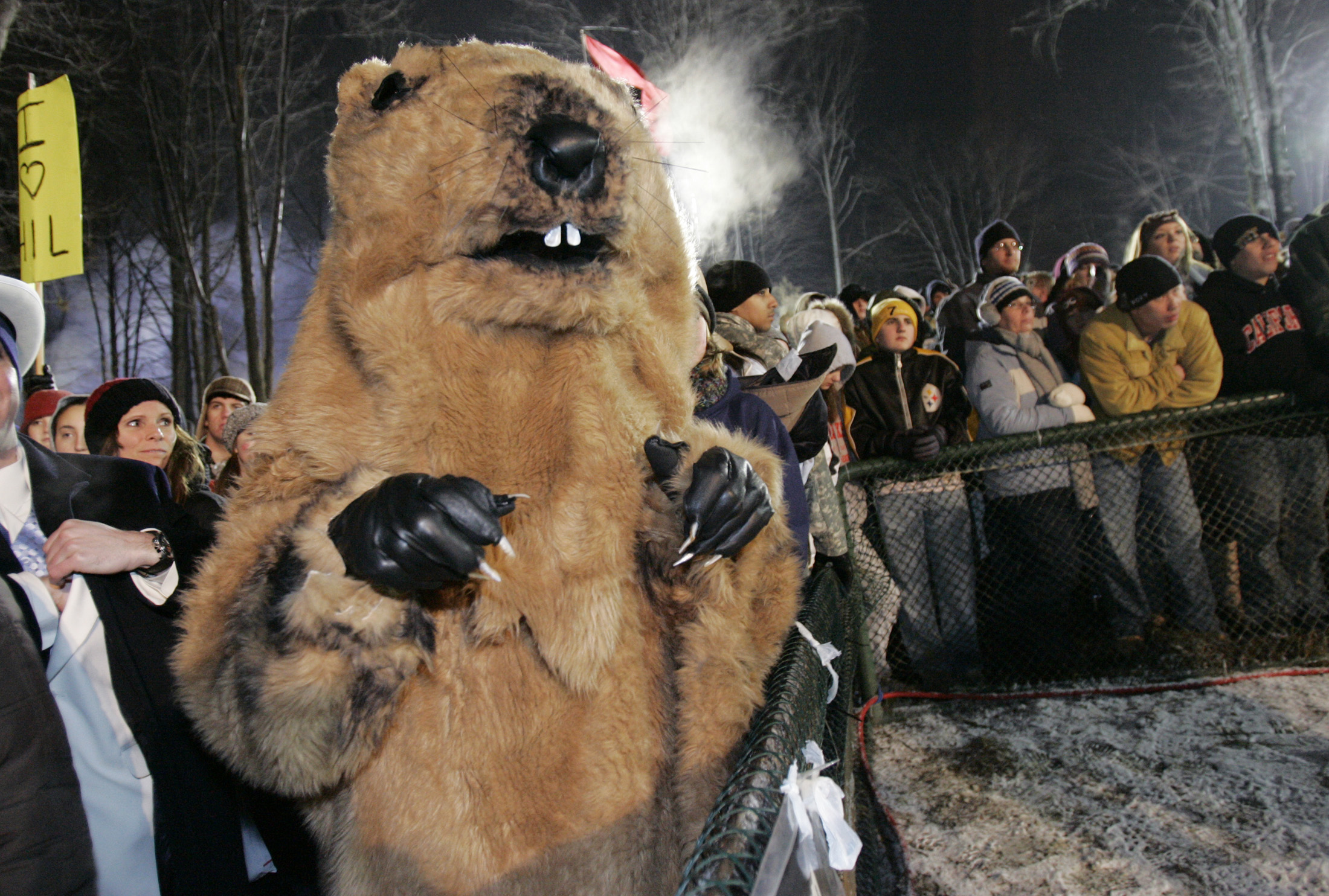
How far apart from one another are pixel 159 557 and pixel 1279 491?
15.1ft

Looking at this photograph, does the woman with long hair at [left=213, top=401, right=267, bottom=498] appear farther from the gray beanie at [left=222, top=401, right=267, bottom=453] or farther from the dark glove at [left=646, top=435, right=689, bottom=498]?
the dark glove at [left=646, top=435, right=689, bottom=498]

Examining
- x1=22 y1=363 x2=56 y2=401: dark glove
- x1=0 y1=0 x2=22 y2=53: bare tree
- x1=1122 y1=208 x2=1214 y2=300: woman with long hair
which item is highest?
x1=0 y1=0 x2=22 y2=53: bare tree

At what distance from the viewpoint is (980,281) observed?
18.6 feet

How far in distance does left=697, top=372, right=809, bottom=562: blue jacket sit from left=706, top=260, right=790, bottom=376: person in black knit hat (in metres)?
1.14

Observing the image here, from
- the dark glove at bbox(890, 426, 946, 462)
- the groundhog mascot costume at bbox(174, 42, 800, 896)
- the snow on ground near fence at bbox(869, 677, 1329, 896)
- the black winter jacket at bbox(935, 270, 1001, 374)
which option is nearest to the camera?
the groundhog mascot costume at bbox(174, 42, 800, 896)

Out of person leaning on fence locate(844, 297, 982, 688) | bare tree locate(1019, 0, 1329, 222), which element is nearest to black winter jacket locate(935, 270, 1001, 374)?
person leaning on fence locate(844, 297, 982, 688)

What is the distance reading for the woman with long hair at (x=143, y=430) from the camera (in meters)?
3.17

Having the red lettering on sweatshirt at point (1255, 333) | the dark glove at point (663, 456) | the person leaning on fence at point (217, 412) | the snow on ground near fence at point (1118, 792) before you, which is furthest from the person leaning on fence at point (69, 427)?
the red lettering on sweatshirt at point (1255, 333)

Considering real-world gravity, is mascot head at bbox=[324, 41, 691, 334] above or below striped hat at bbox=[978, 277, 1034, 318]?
below

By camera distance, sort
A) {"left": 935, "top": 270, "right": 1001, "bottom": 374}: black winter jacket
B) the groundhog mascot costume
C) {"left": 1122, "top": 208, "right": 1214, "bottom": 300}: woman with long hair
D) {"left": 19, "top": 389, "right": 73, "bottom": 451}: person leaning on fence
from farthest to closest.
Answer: {"left": 935, "top": 270, "right": 1001, "bottom": 374}: black winter jacket, {"left": 1122, "top": 208, "right": 1214, "bottom": 300}: woman with long hair, {"left": 19, "top": 389, "right": 73, "bottom": 451}: person leaning on fence, the groundhog mascot costume

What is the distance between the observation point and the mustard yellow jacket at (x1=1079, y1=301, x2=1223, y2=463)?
3721mm

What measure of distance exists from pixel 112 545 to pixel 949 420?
3.80m

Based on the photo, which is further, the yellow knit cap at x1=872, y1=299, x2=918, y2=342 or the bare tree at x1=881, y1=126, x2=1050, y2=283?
the bare tree at x1=881, y1=126, x2=1050, y2=283

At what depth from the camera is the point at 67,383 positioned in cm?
1675
